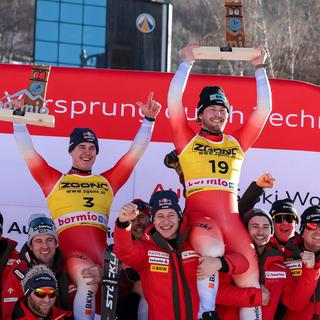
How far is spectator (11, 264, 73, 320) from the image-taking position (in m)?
5.03

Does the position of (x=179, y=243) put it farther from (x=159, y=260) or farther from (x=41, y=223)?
(x=41, y=223)

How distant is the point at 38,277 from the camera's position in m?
5.11

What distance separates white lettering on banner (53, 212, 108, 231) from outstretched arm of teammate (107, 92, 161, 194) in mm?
338

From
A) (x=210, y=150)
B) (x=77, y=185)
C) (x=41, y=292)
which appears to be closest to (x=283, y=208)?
(x=210, y=150)

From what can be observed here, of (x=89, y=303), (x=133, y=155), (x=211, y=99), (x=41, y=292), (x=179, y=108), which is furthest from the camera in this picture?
(x=133, y=155)

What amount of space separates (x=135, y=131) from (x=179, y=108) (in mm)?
1154

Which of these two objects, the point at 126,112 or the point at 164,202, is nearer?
the point at 164,202

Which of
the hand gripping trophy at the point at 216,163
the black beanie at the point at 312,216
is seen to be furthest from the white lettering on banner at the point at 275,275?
the black beanie at the point at 312,216

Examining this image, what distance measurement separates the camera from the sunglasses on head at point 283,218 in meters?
5.97

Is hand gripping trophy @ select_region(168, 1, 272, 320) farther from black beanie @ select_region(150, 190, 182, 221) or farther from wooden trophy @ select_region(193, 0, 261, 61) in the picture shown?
black beanie @ select_region(150, 190, 182, 221)

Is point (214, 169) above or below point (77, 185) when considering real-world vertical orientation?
above

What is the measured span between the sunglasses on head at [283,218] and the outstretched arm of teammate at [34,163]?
5.82 feet

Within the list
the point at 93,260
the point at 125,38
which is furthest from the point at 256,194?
the point at 125,38

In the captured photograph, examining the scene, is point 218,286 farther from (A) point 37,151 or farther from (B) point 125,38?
(B) point 125,38
